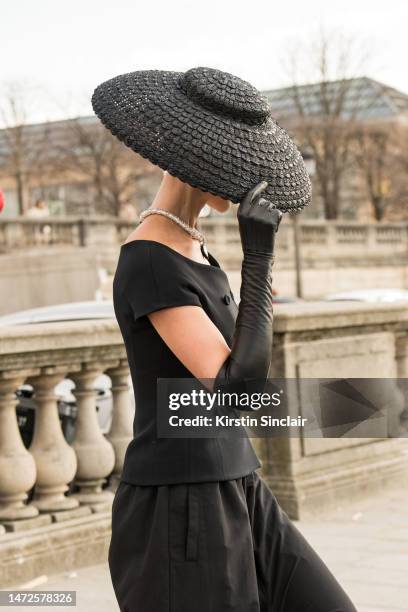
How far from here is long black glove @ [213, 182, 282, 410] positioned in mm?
2533

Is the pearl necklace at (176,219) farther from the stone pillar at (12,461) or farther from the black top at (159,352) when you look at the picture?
the stone pillar at (12,461)

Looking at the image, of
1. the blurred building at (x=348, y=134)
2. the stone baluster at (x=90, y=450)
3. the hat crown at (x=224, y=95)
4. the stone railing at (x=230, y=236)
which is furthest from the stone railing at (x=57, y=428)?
the blurred building at (x=348, y=134)

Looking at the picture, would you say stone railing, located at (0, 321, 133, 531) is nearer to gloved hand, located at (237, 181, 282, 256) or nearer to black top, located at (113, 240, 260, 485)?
black top, located at (113, 240, 260, 485)

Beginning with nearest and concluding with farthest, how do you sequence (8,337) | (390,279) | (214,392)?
(214,392), (8,337), (390,279)

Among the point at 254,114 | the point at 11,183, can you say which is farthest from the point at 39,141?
the point at 254,114

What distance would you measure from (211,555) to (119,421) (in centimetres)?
343

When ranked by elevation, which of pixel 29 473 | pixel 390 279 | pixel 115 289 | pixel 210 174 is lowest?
pixel 390 279

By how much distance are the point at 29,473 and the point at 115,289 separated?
2.88m

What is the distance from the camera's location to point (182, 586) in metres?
2.63

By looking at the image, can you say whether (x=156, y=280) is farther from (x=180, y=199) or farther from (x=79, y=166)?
(x=79, y=166)

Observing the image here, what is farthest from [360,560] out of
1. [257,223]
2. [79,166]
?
[79,166]

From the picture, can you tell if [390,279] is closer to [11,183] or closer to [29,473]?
[11,183]

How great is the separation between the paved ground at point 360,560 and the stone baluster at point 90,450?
37 cm

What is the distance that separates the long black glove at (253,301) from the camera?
99.7 inches
